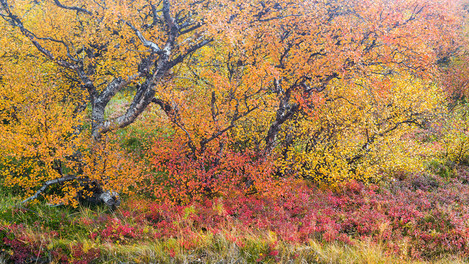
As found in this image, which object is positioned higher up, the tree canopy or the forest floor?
the tree canopy

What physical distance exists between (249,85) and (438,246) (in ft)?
27.6

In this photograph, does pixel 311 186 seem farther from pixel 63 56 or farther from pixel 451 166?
pixel 63 56

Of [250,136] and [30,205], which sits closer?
[30,205]

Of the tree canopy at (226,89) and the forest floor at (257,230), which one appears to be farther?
the tree canopy at (226,89)

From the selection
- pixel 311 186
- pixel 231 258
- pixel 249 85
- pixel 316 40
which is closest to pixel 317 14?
pixel 316 40

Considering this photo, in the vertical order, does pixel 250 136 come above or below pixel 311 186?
above

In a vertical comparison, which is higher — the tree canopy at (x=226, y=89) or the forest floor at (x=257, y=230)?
the tree canopy at (x=226, y=89)

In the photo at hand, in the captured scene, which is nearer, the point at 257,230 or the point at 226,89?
the point at 257,230

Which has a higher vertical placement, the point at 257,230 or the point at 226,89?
the point at 226,89

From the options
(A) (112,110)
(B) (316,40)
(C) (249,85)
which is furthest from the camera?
(A) (112,110)

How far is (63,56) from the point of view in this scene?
11992 millimetres

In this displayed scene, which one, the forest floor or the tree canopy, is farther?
the tree canopy

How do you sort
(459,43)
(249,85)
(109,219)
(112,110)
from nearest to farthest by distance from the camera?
(109,219) < (249,85) < (112,110) < (459,43)

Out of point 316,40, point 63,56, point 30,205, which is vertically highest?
point 63,56
